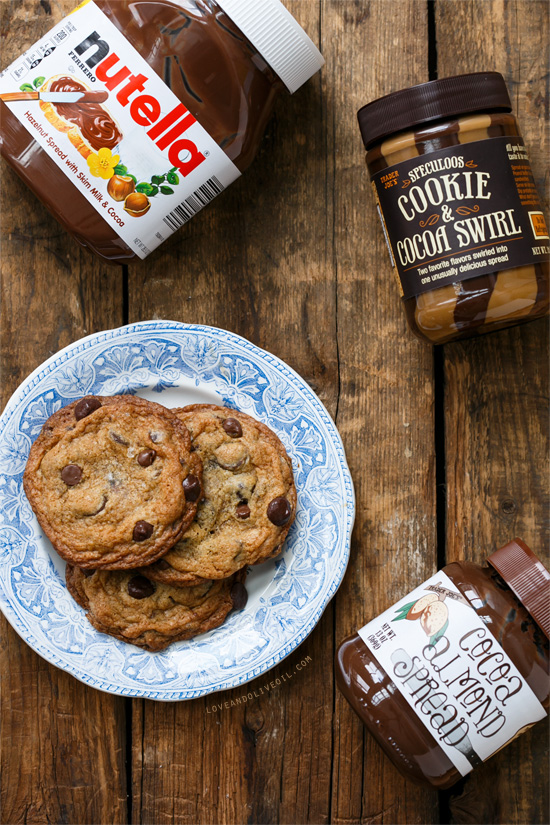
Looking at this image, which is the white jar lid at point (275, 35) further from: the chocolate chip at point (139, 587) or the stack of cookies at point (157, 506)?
the chocolate chip at point (139, 587)

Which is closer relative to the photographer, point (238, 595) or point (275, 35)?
point (275, 35)

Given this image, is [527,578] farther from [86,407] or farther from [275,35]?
[275,35]

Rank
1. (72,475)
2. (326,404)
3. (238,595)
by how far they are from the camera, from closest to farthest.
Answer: (72,475)
(238,595)
(326,404)

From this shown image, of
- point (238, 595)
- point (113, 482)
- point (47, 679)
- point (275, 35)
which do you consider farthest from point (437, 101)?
point (47, 679)

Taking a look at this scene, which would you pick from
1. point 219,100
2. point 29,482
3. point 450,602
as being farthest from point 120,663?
point 219,100

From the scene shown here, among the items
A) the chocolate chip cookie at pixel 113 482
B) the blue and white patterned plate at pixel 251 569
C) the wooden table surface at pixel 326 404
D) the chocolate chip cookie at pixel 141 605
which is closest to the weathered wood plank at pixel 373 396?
the wooden table surface at pixel 326 404
